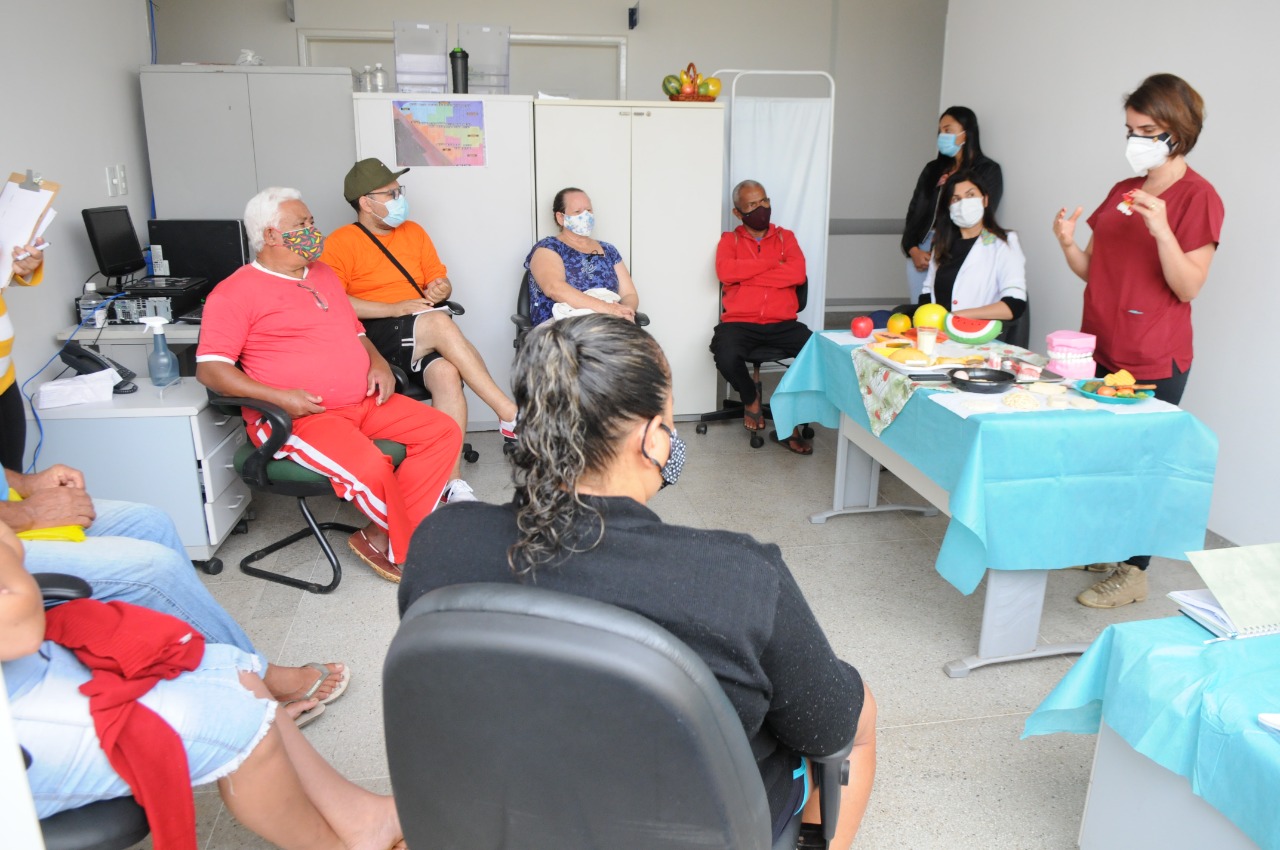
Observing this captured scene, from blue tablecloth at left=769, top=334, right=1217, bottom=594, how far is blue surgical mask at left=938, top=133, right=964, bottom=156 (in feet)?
7.64

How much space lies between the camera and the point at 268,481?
9.11ft

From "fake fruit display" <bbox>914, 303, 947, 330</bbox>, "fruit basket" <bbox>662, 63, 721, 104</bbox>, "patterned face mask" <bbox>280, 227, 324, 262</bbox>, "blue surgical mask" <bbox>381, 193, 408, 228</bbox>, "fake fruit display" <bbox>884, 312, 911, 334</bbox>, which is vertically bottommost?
"fake fruit display" <bbox>884, 312, 911, 334</bbox>

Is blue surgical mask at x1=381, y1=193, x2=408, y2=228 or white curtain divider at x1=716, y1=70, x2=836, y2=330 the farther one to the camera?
white curtain divider at x1=716, y1=70, x2=836, y2=330

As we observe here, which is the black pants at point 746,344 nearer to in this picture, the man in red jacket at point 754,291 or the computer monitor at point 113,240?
the man in red jacket at point 754,291

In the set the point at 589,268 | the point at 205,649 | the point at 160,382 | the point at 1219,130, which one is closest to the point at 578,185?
the point at 589,268

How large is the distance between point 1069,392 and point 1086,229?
5.27ft

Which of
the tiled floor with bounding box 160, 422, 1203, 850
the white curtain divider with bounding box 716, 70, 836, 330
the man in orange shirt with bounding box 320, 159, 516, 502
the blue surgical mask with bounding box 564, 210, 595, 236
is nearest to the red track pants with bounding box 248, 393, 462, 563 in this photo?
the tiled floor with bounding box 160, 422, 1203, 850

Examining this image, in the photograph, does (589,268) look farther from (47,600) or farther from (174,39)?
(174,39)

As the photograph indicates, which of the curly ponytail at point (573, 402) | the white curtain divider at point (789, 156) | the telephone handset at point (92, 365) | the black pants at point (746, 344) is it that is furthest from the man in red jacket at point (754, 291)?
the curly ponytail at point (573, 402)

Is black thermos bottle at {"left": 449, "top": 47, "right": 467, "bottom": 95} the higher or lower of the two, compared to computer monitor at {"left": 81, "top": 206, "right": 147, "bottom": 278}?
higher

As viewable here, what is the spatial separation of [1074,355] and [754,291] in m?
2.07

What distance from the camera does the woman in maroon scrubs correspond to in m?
2.44

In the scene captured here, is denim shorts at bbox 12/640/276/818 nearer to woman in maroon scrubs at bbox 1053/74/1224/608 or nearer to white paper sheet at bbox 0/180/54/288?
white paper sheet at bbox 0/180/54/288

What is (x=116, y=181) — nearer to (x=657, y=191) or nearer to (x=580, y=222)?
(x=580, y=222)
